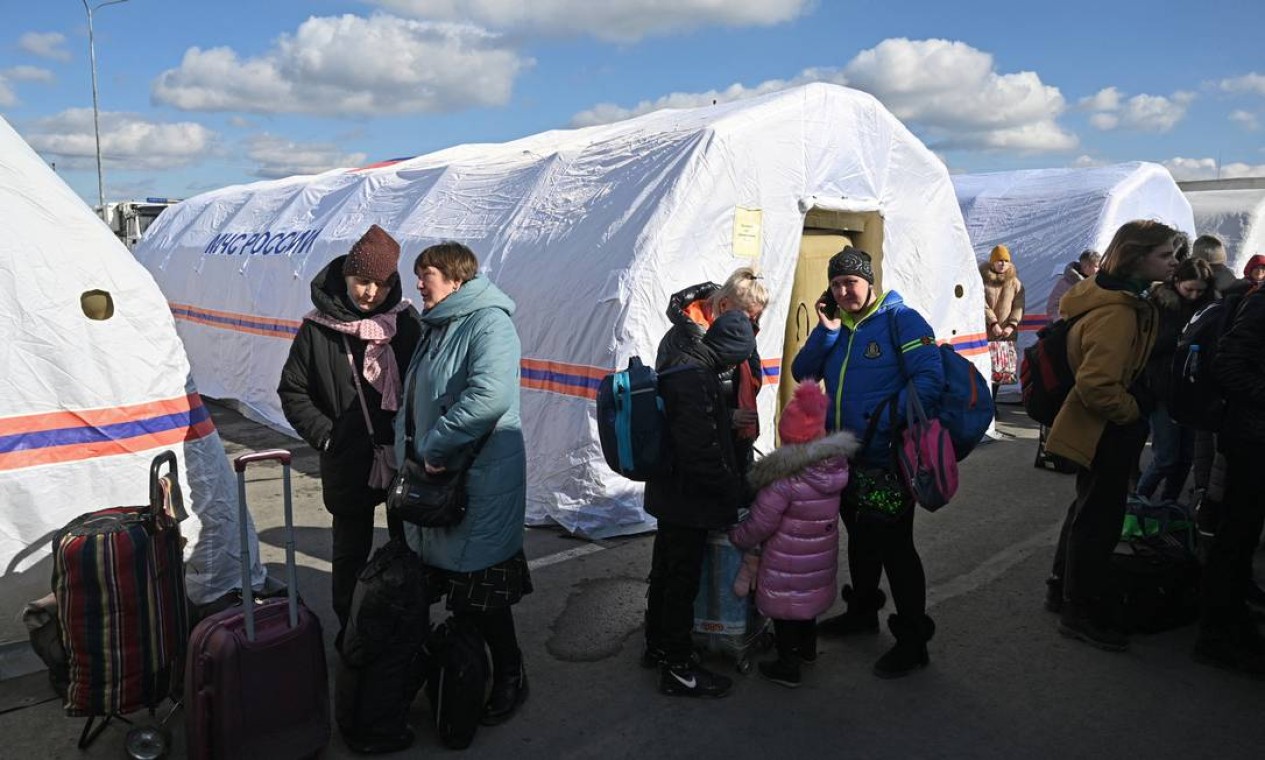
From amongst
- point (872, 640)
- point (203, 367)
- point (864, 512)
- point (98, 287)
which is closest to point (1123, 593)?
point (872, 640)

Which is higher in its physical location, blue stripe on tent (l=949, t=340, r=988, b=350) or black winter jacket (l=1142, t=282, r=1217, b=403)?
black winter jacket (l=1142, t=282, r=1217, b=403)

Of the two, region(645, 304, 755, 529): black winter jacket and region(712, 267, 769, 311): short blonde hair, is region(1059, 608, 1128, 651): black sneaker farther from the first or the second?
Answer: region(712, 267, 769, 311): short blonde hair

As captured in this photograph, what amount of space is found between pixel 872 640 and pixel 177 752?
3054mm

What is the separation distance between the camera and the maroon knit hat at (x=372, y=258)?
3.87 metres

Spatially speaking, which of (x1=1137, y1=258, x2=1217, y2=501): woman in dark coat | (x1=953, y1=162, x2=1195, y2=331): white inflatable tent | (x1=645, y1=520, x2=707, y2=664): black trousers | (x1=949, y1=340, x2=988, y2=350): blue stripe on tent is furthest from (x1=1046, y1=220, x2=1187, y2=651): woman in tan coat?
(x1=953, y1=162, x2=1195, y2=331): white inflatable tent

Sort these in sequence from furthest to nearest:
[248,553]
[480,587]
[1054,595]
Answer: [1054,595]
[480,587]
[248,553]

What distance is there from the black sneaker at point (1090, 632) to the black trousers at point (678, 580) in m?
1.93

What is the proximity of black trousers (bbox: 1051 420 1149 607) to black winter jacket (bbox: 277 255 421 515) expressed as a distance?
320 centimetres

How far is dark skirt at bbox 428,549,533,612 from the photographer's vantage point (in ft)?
11.3

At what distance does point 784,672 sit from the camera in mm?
3877

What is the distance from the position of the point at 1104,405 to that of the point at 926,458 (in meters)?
0.92

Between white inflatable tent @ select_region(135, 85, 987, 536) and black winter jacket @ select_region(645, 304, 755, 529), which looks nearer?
black winter jacket @ select_region(645, 304, 755, 529)

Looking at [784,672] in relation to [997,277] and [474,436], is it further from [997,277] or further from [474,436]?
[997,277]

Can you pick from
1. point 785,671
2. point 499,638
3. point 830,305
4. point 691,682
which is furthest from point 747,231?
point 499,638
